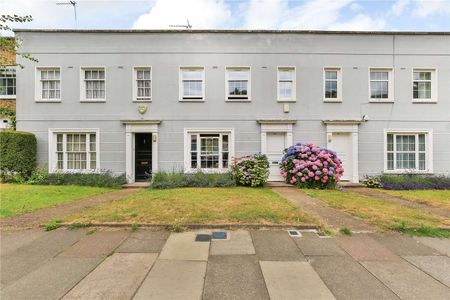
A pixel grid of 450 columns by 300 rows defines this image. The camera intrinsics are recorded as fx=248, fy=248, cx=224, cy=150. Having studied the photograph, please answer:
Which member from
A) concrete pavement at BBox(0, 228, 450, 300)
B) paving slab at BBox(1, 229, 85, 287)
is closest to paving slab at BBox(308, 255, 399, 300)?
concrete pavement at BBox(0, 228, 450, 300)

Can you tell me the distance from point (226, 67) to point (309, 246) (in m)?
10.0

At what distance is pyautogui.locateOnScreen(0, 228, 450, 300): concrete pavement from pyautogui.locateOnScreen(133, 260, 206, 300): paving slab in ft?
0.04

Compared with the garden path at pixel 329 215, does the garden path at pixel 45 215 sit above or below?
above

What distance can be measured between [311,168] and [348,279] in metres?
7.54

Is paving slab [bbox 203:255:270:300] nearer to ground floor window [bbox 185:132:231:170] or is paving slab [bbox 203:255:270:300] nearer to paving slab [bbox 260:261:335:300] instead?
paving slab [bbox 260:261:335:300]

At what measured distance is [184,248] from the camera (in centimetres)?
429

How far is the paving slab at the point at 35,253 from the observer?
3514 mm

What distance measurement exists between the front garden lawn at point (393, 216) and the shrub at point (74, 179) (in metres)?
8.96

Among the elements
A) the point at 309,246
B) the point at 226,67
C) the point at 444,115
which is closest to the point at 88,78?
the point at 226,67

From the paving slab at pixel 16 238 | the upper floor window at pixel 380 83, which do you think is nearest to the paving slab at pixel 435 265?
the paving slab at pixel 16 238

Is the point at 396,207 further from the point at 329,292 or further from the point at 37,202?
the point at 37,202

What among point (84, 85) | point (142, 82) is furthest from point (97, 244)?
point (84, 85)

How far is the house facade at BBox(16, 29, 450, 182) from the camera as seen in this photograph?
1230 centimetres

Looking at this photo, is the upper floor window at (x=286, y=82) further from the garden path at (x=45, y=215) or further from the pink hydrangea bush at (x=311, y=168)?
the garden path at (x=45, y=215)
